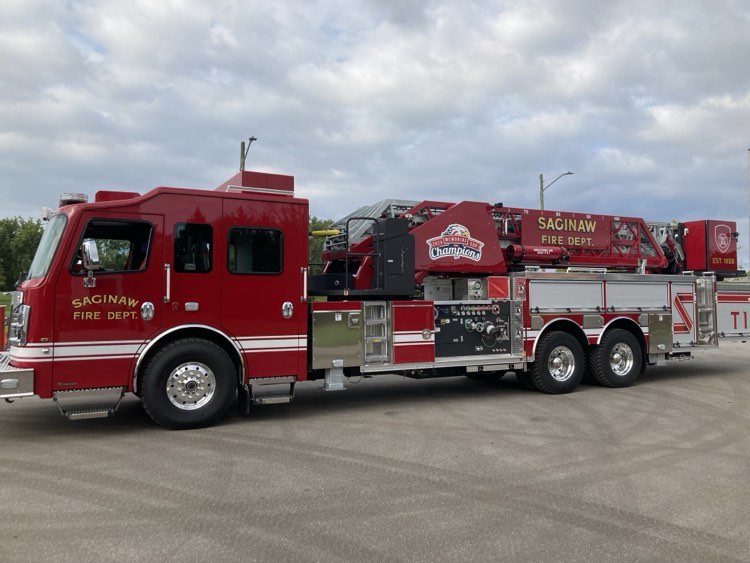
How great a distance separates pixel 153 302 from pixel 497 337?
496 cm

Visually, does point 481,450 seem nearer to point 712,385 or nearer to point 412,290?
point 412,290

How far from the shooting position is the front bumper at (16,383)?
5.69 meters

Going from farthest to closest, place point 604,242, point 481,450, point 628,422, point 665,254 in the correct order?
point 665,254, point 604,242, point 628,422, point 481,450

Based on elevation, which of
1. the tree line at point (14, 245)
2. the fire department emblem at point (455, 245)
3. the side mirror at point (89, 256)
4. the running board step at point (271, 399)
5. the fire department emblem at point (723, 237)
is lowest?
the running board step at point (271, 399)

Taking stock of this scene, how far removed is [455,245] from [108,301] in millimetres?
5023

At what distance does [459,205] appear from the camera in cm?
894

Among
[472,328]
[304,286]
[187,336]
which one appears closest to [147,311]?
[187,336]

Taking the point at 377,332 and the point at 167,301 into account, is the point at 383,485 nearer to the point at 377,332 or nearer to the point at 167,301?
the point at 377,332

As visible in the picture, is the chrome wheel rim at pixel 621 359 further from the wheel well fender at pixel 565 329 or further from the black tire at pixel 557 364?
the black tire at pixel 557 364

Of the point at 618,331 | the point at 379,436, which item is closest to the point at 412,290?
the point at 379,436

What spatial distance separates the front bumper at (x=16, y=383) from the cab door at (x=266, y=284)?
2.04 meters

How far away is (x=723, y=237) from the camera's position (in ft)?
38.0

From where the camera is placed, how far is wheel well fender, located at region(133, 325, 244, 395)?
6324 millimetres

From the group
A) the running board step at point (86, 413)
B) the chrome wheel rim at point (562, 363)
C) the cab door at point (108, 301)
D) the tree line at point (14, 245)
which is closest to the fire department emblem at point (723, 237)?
the chrome wheel rim at point (562, 363)
